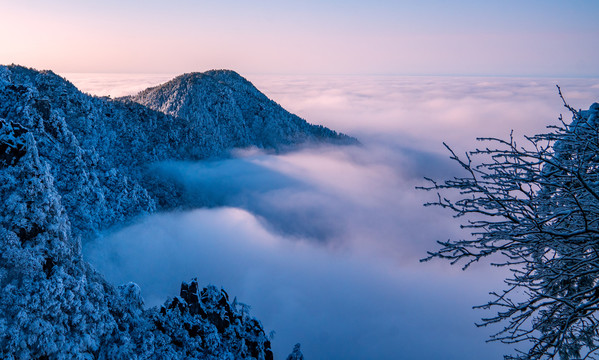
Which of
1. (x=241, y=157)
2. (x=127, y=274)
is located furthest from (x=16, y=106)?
(x=241, y=157)

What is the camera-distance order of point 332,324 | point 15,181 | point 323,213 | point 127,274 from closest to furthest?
point 15,181 → point 127,274 → point 332,324 → point 323,213

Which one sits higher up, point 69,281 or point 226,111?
point 226,111

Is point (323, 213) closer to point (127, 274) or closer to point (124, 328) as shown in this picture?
point (127, 274)

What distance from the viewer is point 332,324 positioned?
118 meters

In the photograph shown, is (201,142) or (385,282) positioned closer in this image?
(201,142)

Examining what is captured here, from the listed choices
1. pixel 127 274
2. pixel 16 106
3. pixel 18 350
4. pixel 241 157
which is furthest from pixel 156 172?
pixel 18 350

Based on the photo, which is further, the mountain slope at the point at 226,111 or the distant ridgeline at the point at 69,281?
the mountain slope at the point at 226,111

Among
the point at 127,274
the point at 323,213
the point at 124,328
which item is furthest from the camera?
the point at 323,213

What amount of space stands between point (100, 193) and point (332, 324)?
297 ft

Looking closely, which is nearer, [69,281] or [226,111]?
[69,281]

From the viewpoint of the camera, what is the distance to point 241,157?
526 feet

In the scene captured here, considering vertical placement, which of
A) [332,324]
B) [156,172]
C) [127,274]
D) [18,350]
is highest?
[18,350]

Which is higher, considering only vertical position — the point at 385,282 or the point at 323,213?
the point at 323,213

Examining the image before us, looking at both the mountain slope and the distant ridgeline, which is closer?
the distant ridgeline
